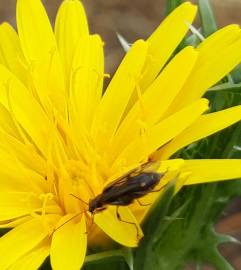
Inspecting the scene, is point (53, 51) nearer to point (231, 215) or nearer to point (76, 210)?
point (76, 210)

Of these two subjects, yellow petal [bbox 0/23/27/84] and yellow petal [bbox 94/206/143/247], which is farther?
yellow petal [bbox 0/23/27/84]

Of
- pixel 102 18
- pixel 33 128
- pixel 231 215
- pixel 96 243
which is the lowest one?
pixel 231 215

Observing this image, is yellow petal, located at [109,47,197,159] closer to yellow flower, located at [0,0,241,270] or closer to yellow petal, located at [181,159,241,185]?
yellow flower, located at [0,0,241,270]

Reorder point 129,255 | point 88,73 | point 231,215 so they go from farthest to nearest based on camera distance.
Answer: point 231,215 → point 88,73 → point 129,255

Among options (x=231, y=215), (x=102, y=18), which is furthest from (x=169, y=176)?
(x=102, y=18)

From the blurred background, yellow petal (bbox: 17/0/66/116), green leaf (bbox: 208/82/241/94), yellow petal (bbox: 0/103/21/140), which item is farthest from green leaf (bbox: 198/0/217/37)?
the blurred background

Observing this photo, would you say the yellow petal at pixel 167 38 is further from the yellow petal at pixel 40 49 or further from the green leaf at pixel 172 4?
the yellow petal at pixel 40 49
